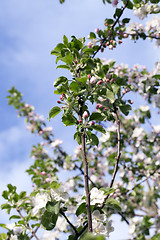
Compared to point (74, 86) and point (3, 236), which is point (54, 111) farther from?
point (3, 236)

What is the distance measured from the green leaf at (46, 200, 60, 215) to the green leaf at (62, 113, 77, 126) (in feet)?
1.65

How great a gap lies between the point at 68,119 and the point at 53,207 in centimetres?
55

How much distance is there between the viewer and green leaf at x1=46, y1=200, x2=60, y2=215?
140cm

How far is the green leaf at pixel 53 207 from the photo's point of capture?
1.40 metres

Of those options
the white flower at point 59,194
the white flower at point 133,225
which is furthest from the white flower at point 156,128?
the white flower at point 59,194

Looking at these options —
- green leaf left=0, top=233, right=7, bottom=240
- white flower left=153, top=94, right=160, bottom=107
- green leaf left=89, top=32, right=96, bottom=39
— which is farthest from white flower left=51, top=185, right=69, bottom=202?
white flower left=153, top=94, right=160, bottom=107

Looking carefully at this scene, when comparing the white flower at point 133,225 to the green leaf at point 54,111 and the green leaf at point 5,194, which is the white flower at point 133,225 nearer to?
the green leaf at point 5,194

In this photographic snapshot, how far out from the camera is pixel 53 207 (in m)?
1.43

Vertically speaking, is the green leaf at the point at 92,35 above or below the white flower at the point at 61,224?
above

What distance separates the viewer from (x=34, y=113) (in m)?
6.12

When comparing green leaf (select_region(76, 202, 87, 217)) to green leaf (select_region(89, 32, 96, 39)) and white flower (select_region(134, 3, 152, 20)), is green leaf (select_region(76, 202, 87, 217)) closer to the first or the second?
green leaf (select_region(89, 32, 96, 39))

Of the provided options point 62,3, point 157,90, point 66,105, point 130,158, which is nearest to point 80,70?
point 66,105

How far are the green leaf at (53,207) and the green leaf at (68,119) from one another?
1.65ft

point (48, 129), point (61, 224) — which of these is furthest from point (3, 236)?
point (48, 129)
